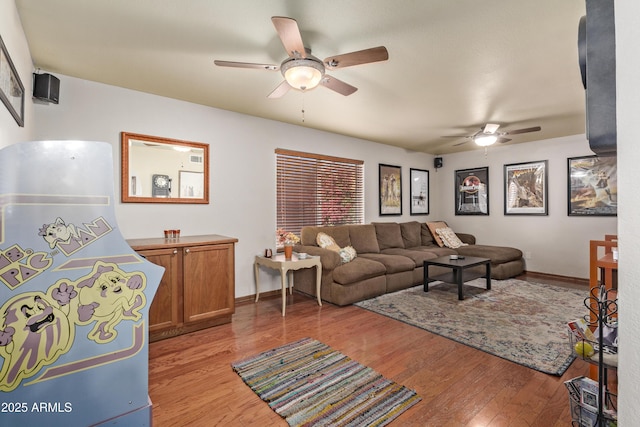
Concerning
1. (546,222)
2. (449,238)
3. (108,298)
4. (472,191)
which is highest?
(472,191)

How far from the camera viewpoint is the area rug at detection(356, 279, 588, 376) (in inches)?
95.1

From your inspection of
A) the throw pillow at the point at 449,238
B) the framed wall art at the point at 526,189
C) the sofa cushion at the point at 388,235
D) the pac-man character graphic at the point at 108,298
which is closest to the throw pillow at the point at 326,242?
the sofa cushion at the point at 388,235

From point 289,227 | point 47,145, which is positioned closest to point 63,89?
point 47,145

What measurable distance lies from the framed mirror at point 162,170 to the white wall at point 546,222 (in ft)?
17.2

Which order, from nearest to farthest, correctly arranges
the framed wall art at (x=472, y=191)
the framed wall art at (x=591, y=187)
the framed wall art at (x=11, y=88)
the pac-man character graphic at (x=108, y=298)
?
the pac-man character graphic at (x=108, y=298) < the framed wall art at (x=11, y=88) < the framed wall art at (x=591, y=187) < the framed wall art at (x=472, y=191)

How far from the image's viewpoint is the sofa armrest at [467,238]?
5.91 meters

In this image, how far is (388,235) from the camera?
525 cm

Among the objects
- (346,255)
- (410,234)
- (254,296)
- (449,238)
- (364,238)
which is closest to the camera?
(254,296)

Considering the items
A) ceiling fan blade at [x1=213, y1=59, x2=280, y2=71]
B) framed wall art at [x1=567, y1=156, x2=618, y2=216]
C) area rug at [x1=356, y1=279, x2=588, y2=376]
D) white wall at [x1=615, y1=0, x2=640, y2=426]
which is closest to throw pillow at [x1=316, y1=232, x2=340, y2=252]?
area rug at [x1=356, y1=279, x2=588, y2=376]

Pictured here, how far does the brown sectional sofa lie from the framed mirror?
1.59 meters

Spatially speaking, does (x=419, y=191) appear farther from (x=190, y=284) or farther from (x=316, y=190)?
(x=190, y=284)

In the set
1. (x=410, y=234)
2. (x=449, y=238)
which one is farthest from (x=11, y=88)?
(x=449, y=238)

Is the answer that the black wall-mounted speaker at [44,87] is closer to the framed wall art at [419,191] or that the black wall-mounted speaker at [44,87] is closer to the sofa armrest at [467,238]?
the framed wall art at [419,191]

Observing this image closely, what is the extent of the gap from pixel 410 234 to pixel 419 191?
1179 millimetres
